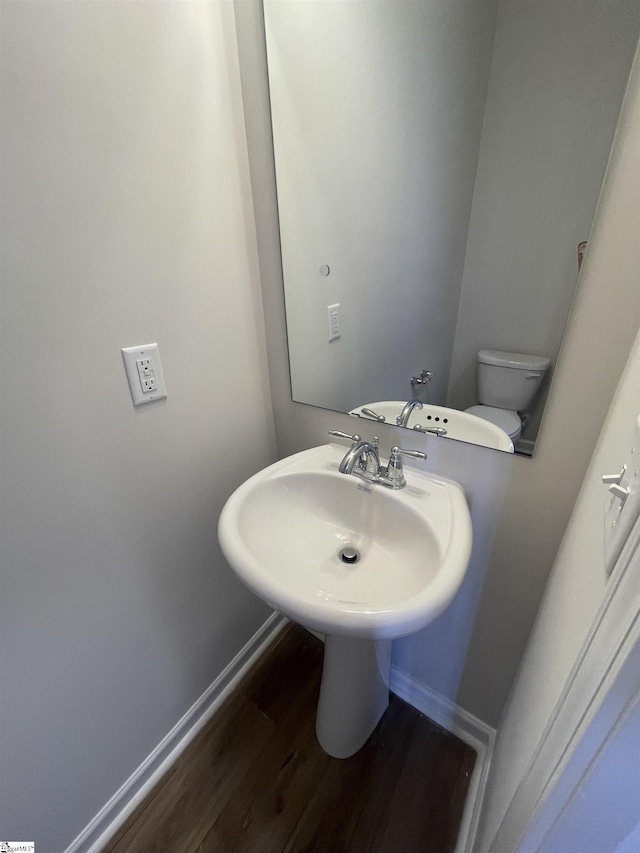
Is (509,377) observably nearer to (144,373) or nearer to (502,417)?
(502,417)

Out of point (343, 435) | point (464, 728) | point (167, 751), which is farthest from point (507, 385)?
point (167, 751)

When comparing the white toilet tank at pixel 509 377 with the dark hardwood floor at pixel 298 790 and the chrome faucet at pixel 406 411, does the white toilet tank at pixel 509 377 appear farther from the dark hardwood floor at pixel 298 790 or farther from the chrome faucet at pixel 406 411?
the dark hardwood floor at pixel 298 790

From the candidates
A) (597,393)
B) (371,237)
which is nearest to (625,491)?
(597,393)

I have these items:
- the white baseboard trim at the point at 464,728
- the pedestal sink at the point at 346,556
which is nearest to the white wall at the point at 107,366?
the pedestal sink at the point at 346,556

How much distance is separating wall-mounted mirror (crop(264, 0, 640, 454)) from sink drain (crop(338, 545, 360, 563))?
352mm

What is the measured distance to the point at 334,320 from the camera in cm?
101

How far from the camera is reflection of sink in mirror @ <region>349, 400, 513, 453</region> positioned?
76 cm

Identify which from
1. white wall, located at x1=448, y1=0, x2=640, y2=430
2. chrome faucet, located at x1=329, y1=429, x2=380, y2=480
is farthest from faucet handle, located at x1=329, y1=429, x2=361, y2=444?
white wall, located at x1=448, y1=0, x2=640, y2=430

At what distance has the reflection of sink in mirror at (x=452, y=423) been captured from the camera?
76 cm

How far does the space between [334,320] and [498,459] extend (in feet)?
1.84

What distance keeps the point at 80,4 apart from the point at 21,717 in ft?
4.15

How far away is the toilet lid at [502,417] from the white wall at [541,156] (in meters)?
0.13

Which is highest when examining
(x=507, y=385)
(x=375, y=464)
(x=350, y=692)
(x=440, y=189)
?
(x=440, y=189)

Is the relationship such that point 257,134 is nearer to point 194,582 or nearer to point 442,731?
point 194,582
